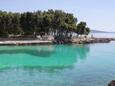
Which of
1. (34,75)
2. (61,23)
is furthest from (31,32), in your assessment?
(34,75)

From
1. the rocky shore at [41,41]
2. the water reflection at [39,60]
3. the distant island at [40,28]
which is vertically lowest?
the water reflection at [39,60]

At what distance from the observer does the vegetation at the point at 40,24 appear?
2940 inches

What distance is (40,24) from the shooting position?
78.6 metres

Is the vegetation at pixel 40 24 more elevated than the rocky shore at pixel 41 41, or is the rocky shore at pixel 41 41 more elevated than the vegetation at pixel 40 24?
the vegetation at pixel 40 24

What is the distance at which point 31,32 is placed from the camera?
7931 centimetres

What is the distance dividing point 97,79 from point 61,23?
2184 inches

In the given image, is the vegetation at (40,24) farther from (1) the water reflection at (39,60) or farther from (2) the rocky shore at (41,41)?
(1) the water reflection at (39,60)

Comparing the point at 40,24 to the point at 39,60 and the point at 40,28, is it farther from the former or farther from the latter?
the point at 39,60

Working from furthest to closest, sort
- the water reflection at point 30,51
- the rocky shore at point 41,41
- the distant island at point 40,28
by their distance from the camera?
the distant island at point 40,28, the rocky shore at point 41,41, the water reflection at point 30,51

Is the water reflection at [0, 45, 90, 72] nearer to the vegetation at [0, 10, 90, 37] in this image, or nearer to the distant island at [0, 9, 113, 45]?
the distant island at [0, 9, 113, 45]

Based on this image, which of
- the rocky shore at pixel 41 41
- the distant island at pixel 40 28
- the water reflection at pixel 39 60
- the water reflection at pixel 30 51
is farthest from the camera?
the distant island at pixel 40 28

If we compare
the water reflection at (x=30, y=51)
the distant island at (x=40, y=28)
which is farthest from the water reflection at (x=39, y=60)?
the distant island at (x=40, y=28)

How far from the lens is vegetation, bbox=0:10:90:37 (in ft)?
245

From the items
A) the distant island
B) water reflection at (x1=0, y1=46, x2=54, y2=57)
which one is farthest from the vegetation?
water reflection at (x1=0, y1=46, x2=54, y2=57)
